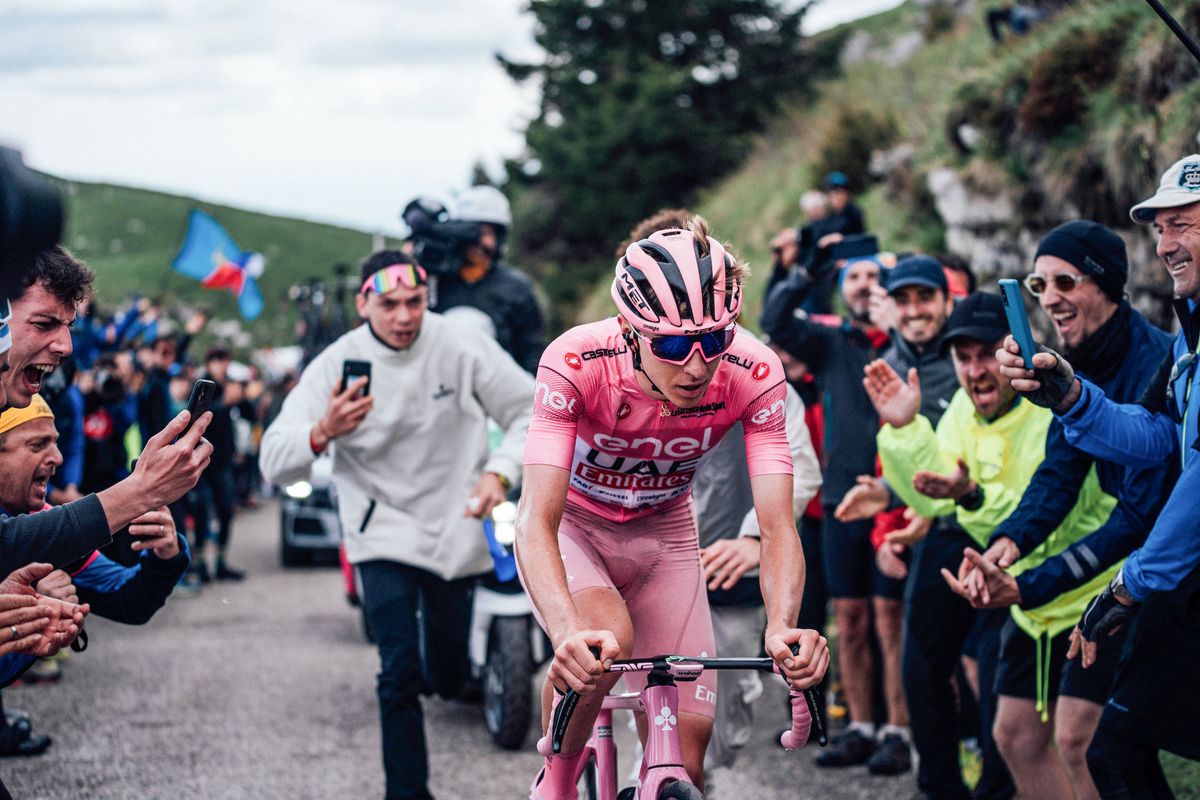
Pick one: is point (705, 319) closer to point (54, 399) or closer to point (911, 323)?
point (911, 323)

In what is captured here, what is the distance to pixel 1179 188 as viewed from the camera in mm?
4238

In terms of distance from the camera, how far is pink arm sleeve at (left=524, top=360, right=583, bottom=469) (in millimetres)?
4074

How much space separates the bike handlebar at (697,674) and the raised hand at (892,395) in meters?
1.99

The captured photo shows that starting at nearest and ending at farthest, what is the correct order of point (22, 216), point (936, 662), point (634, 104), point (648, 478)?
point (22, 216) < point (648, 478) < point (936, 662) < point (634, 104)

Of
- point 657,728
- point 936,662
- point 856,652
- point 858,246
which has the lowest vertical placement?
point 856,652

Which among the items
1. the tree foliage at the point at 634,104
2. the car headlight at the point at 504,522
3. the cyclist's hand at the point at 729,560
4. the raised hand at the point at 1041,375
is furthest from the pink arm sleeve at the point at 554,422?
the tree foliage at the point at 634,104

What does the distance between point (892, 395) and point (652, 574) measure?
1.51 m

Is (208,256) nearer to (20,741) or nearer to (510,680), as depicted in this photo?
(20,741)

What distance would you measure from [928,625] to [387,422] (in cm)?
268

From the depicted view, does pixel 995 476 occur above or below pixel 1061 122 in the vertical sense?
below

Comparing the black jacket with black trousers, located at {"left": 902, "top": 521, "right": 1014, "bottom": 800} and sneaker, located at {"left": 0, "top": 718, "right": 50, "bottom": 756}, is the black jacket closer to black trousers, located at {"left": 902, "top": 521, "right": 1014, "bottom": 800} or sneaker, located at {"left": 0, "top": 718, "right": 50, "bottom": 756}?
sneaker, located at {"left": 0, "top": 718, "right": 50, "bottom": 756}

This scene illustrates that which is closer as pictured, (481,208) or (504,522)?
(504,522)

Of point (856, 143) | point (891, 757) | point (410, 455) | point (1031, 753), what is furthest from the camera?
point (856, 143)

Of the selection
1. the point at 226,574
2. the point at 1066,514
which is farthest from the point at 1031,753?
the point at 226,574
